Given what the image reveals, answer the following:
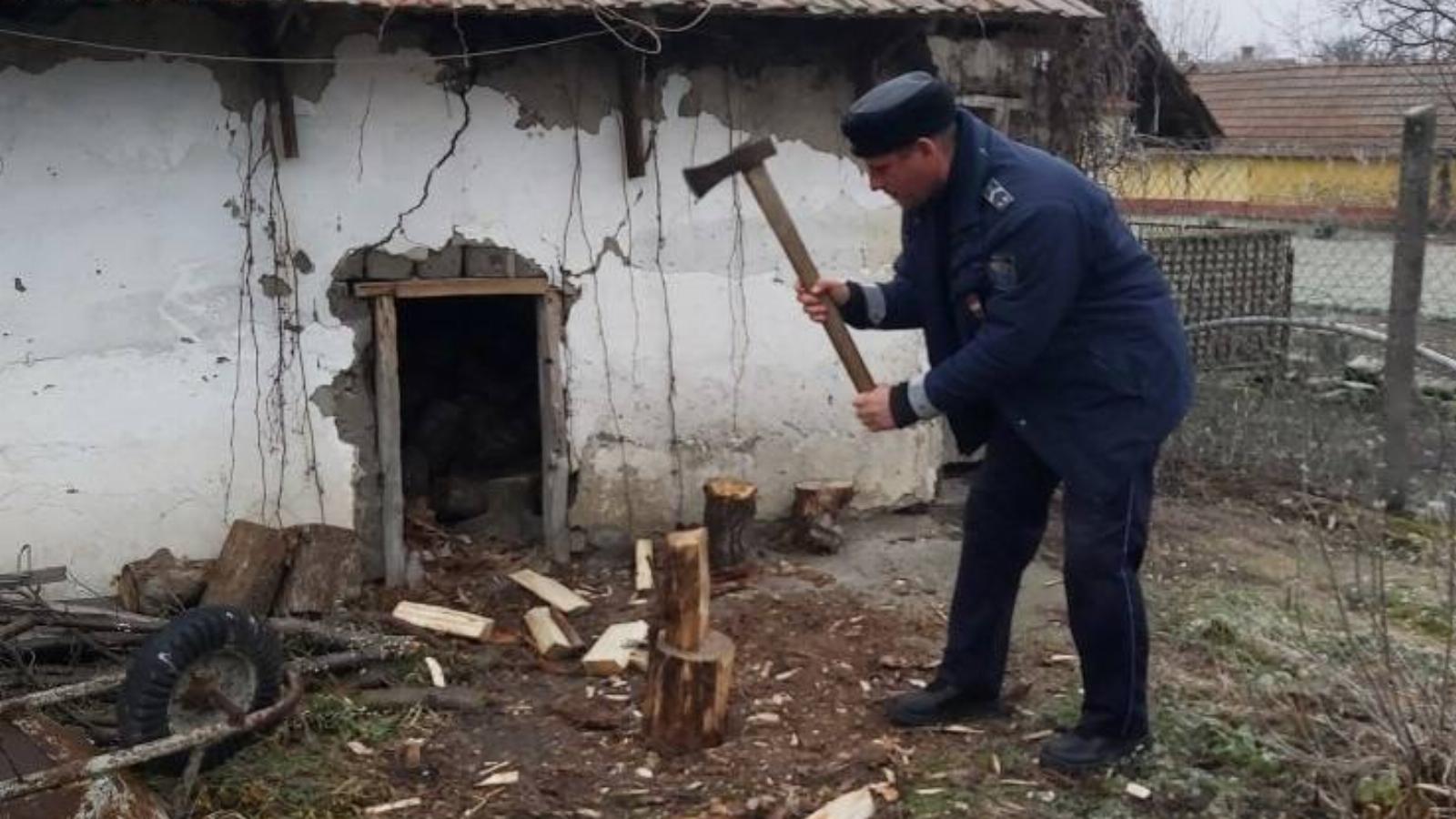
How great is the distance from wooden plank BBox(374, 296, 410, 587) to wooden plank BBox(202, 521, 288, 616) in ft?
1.79

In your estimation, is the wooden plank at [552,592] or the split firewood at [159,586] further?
the wooden plank at [552,592]

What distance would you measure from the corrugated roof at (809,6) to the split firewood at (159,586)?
2.38 m

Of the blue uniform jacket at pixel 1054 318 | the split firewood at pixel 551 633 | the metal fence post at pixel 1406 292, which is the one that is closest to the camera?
the blue uniform jacket at pixel 1054 318

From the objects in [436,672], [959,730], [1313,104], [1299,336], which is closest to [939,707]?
[959,730]

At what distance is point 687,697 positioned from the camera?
4.55 metres

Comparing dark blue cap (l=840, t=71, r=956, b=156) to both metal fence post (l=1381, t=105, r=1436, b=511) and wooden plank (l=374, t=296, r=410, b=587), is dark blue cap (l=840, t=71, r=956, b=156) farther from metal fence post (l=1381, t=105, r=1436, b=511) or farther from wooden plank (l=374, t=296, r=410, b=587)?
metal fence post (l=1381, t=105, r=1436, b=511)

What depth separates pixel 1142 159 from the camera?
11.8 m

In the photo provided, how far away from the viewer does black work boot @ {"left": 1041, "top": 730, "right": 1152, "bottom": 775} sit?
427 centimetres

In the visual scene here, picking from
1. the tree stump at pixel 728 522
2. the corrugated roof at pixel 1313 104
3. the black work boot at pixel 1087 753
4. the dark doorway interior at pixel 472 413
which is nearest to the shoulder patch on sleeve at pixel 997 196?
the black work boot at pixel 1087 753

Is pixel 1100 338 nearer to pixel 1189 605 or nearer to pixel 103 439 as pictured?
pixel 1189 605

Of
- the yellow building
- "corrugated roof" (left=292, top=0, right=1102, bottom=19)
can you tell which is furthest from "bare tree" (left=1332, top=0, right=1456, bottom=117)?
"corrugated roof" (left=292, top=0, right=1102, bottom=19)

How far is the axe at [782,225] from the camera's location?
15.3ft

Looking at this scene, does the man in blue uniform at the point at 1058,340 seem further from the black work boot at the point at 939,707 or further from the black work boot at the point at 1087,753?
the black work boot at the point at 939,707

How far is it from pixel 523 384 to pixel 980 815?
446 cm
